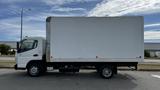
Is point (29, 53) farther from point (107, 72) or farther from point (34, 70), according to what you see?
point (107, 72)

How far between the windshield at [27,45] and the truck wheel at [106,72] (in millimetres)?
4293

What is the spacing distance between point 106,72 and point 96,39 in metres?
2.01

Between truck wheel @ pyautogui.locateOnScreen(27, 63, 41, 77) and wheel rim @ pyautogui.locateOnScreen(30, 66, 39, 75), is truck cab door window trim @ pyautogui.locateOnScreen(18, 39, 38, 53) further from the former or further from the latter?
wheel rim @ pyautogui.locateOnScreen(30, 66, 39, 75)

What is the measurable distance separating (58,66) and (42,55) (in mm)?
1177

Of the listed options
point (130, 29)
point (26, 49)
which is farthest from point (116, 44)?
point (26, 49)

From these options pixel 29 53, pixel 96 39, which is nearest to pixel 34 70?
pixel 29 53

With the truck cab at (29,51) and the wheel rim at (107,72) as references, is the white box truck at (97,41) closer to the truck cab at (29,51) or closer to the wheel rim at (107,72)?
the wheel rim at (107,72)

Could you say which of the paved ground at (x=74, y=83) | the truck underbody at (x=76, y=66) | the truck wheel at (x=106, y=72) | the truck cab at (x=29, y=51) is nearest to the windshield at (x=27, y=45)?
the truck cab at (x=29, y=51)

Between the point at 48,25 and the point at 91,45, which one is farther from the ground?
the point at 48,25

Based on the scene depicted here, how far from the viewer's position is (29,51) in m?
16.7

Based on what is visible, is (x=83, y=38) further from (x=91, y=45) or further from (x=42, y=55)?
(x=42, y=55)

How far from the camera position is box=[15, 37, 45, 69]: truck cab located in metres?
16.7

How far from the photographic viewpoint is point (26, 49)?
16750 mm

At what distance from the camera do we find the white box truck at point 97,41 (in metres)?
16.0
